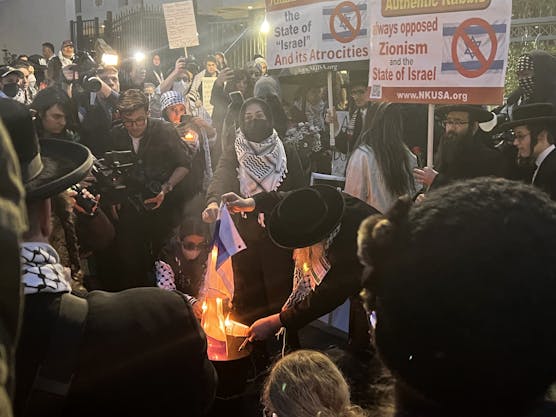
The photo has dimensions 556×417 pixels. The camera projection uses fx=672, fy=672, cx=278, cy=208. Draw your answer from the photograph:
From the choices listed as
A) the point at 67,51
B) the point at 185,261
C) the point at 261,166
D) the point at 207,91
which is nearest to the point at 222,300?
the point at 185,261

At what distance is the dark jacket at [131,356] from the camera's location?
56.1 inches

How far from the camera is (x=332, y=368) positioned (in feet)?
7.52

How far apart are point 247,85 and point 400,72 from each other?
4.81 metres

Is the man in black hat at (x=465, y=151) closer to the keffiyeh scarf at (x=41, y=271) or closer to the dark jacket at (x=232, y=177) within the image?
the dark jacket at (x=232, y=177)

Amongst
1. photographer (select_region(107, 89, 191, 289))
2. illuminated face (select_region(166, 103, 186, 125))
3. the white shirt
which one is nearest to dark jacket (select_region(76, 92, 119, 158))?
photographer (select_region(107, 89, 191, 289))

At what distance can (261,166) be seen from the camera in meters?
4.85

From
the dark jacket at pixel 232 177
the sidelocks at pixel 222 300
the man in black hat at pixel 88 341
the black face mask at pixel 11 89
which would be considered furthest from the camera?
the black face mask at pixel 11 89

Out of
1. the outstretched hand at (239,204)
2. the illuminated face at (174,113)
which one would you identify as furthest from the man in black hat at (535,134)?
the illuminated face at (174,113)

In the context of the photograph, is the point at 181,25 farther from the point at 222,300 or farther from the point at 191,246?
the point at 222,300

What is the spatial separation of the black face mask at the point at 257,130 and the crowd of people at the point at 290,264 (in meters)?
0.01

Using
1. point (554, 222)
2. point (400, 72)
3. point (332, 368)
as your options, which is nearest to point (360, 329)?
point (332, 368)

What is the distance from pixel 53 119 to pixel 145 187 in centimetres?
91

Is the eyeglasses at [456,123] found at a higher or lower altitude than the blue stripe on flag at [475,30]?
lower

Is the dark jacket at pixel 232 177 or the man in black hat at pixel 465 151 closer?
the man in black hat at pixel 465 151
